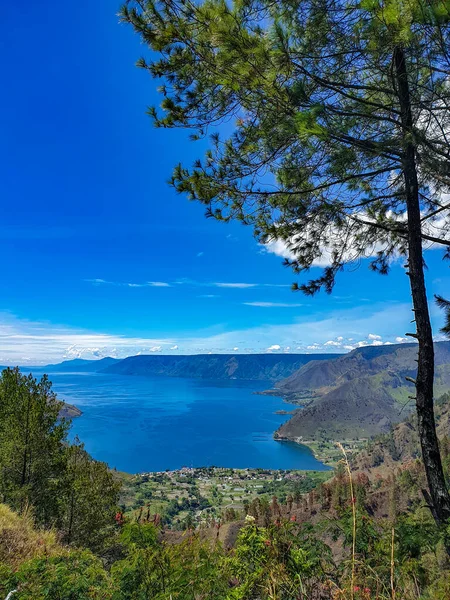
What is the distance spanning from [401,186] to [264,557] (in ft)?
19.1

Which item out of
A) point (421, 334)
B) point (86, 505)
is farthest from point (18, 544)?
point (86, 505)

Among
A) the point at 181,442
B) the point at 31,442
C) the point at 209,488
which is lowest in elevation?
the point at 209,488

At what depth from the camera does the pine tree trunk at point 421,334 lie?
4.01 meters

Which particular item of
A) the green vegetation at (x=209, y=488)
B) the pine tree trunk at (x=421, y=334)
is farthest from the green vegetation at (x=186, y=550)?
the green vegetation at (x=209, y=488)

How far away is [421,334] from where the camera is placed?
4.43 m

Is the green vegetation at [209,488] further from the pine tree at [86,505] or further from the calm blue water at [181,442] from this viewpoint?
the pine tree at [86,505]

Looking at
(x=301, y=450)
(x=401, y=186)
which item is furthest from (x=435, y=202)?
(x=301, y=450)

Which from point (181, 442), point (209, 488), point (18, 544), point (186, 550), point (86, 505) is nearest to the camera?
point (186, 550)

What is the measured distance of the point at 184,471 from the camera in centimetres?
10519

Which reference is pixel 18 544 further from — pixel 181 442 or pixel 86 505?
pixel 181 442

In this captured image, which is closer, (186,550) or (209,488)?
(186,550)

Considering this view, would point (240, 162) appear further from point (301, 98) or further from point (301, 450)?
point (301, 450)

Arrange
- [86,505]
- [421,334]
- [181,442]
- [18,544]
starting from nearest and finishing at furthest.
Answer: [421,334] < [18,544] < [86,505] < [181,442]

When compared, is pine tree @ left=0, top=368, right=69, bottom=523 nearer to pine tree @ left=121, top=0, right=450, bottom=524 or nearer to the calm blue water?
pine tree @ left=121, top=0, right=450, bottom=524
